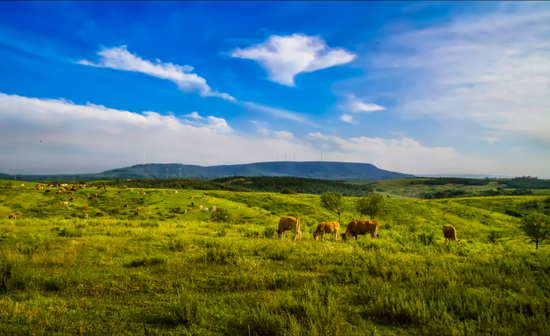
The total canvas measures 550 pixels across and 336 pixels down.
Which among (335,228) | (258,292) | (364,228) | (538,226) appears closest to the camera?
(258,292)

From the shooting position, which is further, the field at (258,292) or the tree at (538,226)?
the tree at (538,226)

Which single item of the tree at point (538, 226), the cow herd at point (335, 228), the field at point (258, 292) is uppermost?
the field at point (258, 292)

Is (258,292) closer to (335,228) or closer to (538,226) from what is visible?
(335,228)

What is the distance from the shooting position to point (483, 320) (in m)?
4.99

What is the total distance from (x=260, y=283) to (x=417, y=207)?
101m

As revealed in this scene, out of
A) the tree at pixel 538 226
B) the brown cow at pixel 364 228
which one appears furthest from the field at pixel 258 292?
the tree at pixel 538 226

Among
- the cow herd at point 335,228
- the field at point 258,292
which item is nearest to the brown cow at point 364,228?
the cow herd at point 335,228

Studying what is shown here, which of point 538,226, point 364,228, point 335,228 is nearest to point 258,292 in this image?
point 335,228

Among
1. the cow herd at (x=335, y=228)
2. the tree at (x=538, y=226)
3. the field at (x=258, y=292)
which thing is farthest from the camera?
the tree at (x=538, y=226)

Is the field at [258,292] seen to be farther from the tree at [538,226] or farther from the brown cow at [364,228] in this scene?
the tree at [538,226]

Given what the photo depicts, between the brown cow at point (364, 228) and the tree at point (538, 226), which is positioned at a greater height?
the brown cow at point (364, 228)

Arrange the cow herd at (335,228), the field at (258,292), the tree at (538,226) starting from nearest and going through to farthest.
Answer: the field at (258,292), the cow herd at (335,228), the tree at (538,226)

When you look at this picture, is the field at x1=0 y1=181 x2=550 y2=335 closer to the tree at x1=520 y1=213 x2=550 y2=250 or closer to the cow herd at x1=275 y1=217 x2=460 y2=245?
the cow herd at x1=275 y1=217 x2=460 y2=245

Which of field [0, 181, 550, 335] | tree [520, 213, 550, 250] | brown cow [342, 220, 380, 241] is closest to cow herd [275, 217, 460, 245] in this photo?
brown cow [342, 220, 380, 241]
